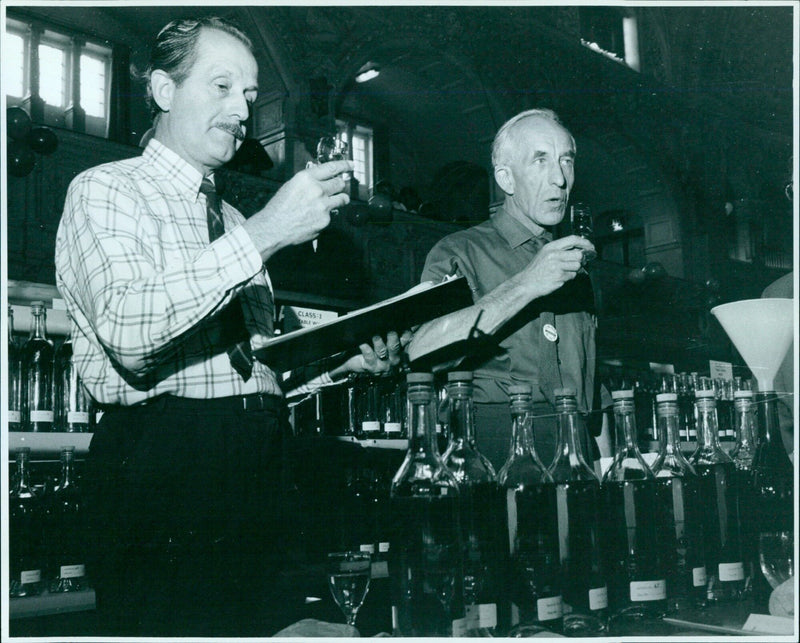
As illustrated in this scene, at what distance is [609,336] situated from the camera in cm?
637

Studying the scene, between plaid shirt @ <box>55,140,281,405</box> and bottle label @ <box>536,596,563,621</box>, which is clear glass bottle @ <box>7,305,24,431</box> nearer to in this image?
plaid shirt @ <box>55,140,281,405</box>

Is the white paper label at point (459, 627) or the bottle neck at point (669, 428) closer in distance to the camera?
→ the white paper label at point (459, 627)

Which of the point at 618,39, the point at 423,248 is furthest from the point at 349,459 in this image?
the point at 618,39

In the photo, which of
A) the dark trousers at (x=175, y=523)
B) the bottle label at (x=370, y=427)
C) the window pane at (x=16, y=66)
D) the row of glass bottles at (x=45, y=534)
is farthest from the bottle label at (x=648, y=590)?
the window pane at (x=16, y=66)

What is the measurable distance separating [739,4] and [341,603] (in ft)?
3.35

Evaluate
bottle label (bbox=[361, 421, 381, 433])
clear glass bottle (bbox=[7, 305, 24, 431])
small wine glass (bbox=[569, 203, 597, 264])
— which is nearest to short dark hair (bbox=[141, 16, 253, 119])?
small wine glass (bbox=[569, 203, 597, 264])

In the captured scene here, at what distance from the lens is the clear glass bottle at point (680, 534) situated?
0.88 metres

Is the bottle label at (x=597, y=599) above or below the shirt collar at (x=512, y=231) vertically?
below

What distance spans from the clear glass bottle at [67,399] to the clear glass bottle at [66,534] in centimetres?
21

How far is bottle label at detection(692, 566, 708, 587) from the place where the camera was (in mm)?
887

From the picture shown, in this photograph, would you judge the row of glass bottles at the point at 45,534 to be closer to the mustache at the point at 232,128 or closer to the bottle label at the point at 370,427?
the bottle label at the point at 370,427

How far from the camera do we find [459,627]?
751 millimetres

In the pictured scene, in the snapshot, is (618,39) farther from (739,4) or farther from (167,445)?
(167,445)

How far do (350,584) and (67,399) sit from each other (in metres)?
2.29
